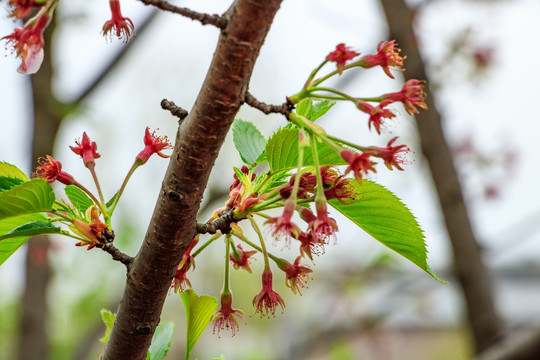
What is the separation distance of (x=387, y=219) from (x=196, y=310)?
20 centimetres

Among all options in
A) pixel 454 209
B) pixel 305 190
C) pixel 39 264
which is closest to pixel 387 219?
pixel 305 190

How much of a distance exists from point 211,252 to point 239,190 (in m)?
5.75

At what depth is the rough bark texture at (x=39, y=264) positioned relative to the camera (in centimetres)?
215

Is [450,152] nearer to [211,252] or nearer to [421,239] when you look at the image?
[421,239]

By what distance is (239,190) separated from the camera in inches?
20.3

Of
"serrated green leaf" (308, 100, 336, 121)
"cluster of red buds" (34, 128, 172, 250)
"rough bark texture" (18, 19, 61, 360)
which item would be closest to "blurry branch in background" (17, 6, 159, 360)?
"rough bark texture" (18, 19, 61, 360)

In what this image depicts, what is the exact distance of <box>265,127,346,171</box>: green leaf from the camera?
495mm

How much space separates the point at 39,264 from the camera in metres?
2.30

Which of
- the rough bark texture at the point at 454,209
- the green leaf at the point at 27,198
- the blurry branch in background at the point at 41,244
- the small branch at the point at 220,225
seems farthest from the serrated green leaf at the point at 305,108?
the blurry branch in background at the point at 41,244

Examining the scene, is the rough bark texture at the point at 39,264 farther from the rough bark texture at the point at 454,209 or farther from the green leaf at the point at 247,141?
the green leaf at the point at 247,141

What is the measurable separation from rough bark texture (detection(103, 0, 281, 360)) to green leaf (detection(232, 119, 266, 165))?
0.11 metres

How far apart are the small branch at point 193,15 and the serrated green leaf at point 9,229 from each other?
217 millimetres

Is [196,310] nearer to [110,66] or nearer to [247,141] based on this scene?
[247,141]

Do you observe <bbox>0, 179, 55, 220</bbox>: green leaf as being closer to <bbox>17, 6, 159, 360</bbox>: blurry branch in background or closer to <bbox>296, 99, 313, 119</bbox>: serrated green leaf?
<bbox>296, 99, 313, 119</bbox>: serrated green leaf
